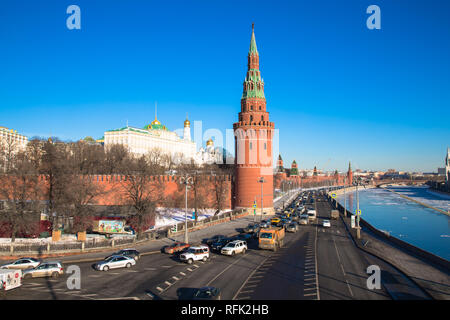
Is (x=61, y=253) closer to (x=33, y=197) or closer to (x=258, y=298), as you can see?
(x=33, y=197)

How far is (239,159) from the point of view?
56094 millimetres

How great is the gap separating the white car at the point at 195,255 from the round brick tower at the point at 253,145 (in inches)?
1225

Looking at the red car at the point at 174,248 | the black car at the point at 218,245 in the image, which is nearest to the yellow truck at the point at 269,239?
the black car at the point at 218,245

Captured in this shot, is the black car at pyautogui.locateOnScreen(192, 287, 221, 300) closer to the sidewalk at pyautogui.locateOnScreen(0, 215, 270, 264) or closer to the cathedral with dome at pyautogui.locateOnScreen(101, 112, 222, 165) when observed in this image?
the sidewalk at pyautogui.locateOnScreen(0, 215, 270, 264)

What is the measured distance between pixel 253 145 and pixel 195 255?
3414 centimetres

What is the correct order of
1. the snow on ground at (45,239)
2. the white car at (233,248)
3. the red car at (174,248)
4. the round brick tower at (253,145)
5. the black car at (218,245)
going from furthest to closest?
the round brick tower at (253,145)
the snow on ground at (45,239)
the black car at (218,245)
the red car at (174,248)
the white car at (233,248)

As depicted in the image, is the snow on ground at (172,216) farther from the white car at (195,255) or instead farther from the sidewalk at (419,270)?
the sidewalk at (419,270)

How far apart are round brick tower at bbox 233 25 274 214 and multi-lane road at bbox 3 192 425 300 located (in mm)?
27867

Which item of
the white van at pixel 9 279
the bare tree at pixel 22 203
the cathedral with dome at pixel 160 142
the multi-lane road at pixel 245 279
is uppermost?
the cathedral with dome at pixel 160 142

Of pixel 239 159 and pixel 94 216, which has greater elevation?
pixel 239 159

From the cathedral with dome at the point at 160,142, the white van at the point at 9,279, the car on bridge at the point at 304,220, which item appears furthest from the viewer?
the cathedral with dome at the point at 160,142

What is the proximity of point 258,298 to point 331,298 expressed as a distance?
148 inches

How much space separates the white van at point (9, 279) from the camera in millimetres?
16719
